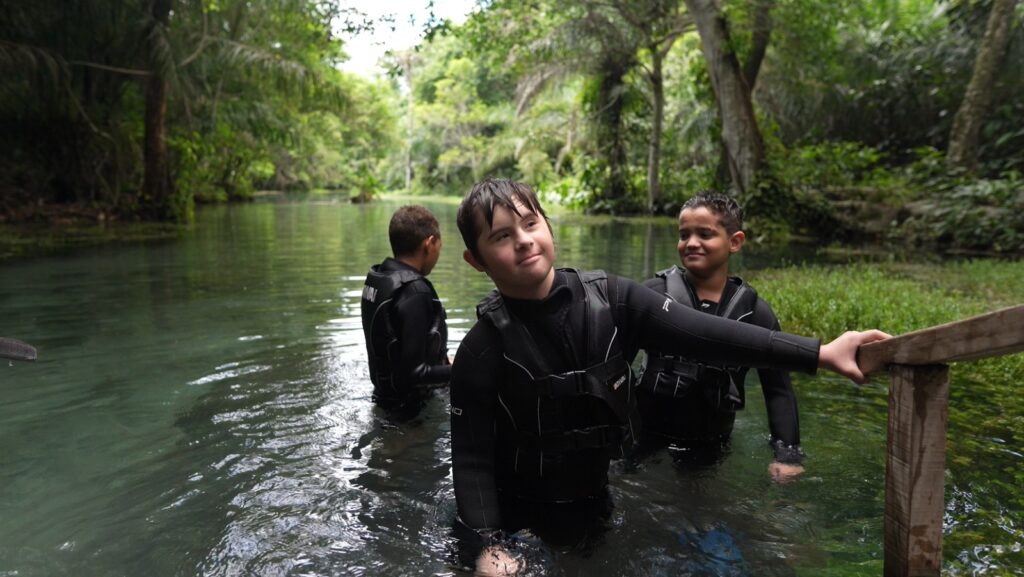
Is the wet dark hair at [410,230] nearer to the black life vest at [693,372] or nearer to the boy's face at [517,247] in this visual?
the black life vest at [693,372]

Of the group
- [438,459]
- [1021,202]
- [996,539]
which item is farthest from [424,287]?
[1021,202]

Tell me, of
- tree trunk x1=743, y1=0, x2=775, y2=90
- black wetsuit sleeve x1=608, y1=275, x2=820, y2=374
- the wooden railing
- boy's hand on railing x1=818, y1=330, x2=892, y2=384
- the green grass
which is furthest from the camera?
tree trunk x1=743, y1=0, x2=775, y2=90

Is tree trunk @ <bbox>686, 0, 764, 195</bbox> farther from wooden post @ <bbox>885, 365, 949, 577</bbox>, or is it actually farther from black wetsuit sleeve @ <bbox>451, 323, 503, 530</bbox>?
wooden post @ <bbox>885, 365, 949, 577</bbox>

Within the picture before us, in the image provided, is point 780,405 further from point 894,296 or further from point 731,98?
point 731,98

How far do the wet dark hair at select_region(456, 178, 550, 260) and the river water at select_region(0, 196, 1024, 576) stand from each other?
121 cm

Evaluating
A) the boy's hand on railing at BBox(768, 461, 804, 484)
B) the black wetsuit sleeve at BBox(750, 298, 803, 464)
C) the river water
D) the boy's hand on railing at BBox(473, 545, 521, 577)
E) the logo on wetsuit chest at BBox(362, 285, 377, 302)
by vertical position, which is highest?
the logo on wetsuit chest at BBox(362, 285, 377, 302)

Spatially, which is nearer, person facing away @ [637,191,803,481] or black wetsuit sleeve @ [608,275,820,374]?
black wetsuit sleeve @ [608,275,820,374]

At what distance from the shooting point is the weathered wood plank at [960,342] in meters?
1.53

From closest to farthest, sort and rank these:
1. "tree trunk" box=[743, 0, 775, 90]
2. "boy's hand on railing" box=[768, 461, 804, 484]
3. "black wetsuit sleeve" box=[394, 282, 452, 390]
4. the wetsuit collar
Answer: "boy's hand on railing" box=[768, 461, 804, 484]
"black wetsuit sleeve" box=[394, 282, 452, 390]
the wetsuit collar
"tree trunk" box=[743, 0, 775, 90]

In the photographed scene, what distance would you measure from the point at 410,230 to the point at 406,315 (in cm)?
51

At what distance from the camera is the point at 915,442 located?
1.87 meters

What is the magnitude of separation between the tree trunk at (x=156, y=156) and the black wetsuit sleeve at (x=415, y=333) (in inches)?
666

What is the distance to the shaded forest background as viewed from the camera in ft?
46.2

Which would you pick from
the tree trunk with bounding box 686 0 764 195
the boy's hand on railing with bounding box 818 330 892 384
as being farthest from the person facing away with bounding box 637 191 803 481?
the tree trunk with bounding box 686 0 764 195
